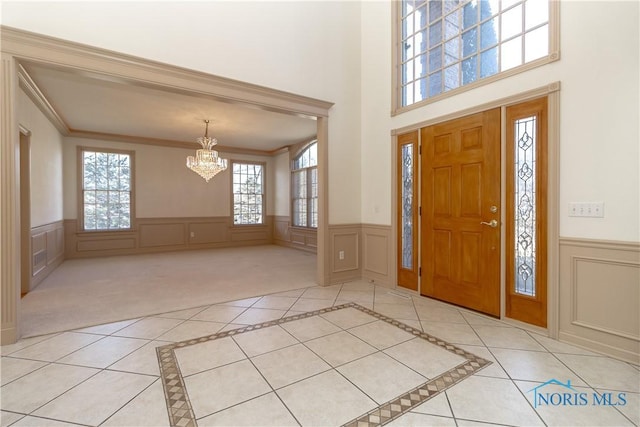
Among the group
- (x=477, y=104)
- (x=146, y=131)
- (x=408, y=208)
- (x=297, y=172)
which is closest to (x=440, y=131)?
(x=477, y=104)

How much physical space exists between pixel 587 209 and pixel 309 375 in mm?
2492

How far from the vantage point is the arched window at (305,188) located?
7508 mm

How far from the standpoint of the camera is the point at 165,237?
297 inches

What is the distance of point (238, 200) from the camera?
864 cm

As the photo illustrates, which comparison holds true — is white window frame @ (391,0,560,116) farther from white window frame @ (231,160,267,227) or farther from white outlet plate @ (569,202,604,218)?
white window frame @ (231,160,267,227)

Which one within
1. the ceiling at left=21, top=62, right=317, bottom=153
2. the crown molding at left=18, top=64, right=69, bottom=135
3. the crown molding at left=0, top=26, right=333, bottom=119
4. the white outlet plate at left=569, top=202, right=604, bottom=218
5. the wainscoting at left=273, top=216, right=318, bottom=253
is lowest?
the wainscoting at left=273, top=216, right=318, bottom=253

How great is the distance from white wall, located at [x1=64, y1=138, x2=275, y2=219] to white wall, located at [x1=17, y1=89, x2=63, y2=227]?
41cm

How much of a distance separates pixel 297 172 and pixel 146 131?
367 centimetres

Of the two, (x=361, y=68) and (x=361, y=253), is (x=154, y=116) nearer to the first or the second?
(x=361, y=68)

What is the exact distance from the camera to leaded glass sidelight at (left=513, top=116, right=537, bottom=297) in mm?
2652

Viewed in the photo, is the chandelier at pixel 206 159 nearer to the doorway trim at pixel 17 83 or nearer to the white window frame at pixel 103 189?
the white window frame at pixel 103 189

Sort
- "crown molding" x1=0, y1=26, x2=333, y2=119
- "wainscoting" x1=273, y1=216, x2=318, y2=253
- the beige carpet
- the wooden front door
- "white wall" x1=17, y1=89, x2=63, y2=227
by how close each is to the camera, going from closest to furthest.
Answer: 1. "crown molding" x1=0, y1=26, x2=333, y2=119
2. the wooden front door
3. the beige carpet
4. "white wall" x1=17, y1=89, x2=63, y2=227
5. "wainscoting" x1=273, y1=216, x2=318, y2=253

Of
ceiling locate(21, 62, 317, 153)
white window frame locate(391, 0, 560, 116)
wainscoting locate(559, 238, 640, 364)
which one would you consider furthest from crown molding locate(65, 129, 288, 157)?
wainscoting locate(559, 238, 640, 364)

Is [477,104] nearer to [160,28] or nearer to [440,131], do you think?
[440,131]
